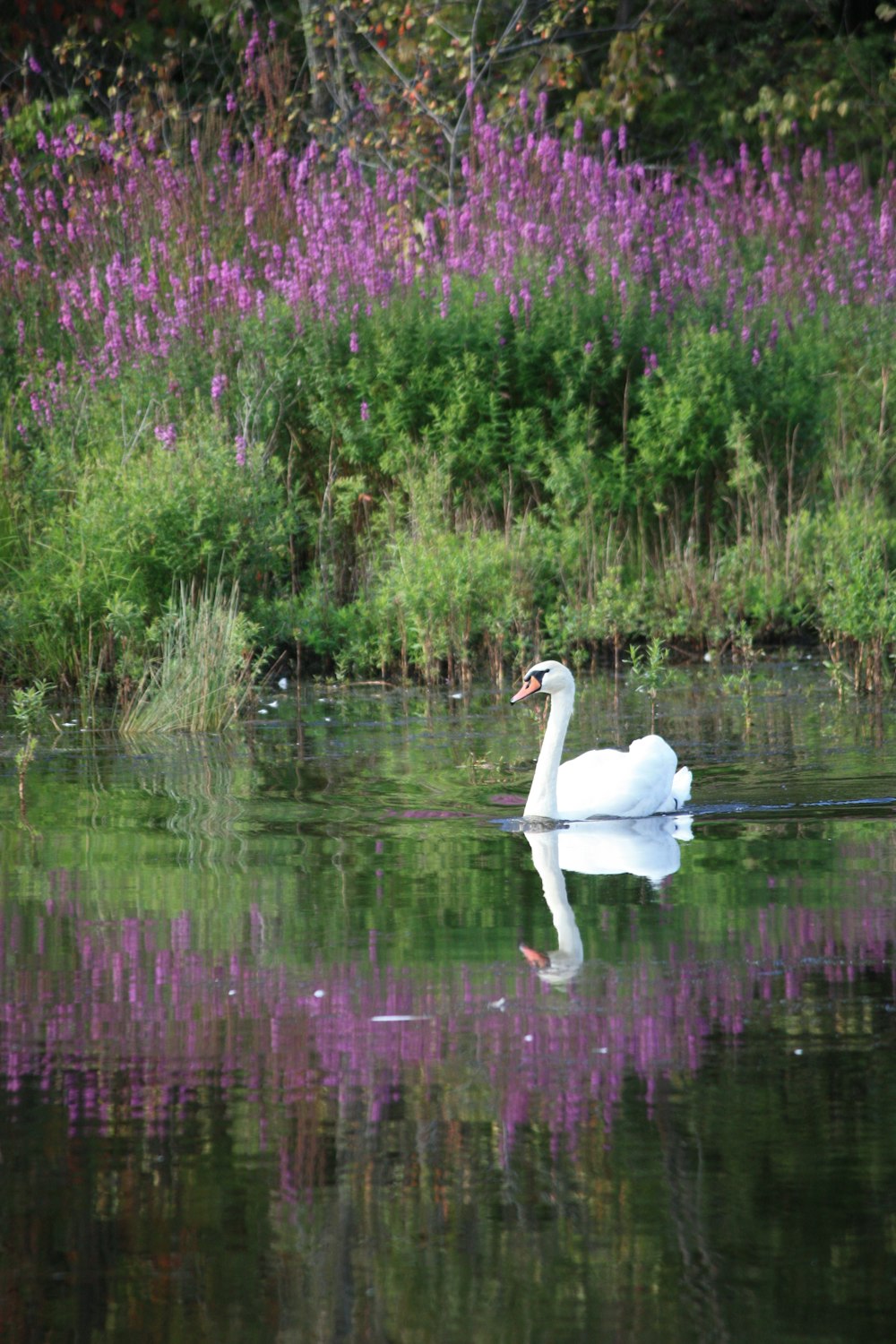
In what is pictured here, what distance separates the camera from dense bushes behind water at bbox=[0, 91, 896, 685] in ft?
→ 39.3

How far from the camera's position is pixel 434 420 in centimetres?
1351

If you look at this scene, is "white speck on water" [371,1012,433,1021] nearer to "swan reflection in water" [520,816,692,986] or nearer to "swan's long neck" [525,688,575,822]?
"swan reflection in water" [520,816,692,986]

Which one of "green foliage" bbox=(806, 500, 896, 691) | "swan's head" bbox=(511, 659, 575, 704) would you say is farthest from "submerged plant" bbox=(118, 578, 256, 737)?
"green foliage" bbox=(806, 500, 896, 691)

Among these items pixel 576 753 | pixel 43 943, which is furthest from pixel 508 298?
pixel 43 943

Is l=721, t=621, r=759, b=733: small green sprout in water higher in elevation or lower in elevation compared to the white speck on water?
higher

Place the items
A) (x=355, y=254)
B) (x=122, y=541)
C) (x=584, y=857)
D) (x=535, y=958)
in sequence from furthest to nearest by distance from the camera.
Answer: (x=355, y=254) < (x=122, y=541) < (x=584, y=857) < (x=535, y=958)

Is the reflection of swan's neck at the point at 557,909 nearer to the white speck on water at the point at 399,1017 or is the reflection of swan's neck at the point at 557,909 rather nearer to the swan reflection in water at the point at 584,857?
the swan reflection in water at the point at 584,857

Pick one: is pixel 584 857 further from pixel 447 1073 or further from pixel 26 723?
pixel 26 723

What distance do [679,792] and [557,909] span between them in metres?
2.23

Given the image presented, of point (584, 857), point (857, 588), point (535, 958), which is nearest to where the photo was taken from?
point (535, 958)

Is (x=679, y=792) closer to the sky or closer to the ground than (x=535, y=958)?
closer to the sky

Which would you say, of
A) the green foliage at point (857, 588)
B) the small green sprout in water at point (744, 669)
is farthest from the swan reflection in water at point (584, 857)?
the green foliage at point (857, 588)

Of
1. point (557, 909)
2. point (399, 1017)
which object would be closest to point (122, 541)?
point (557, 909)

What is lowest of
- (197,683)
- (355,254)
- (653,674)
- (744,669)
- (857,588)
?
(653,674)
